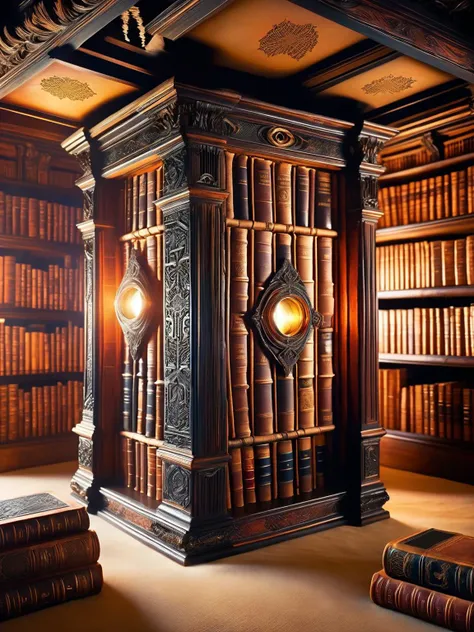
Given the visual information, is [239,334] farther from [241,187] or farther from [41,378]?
[41,378]

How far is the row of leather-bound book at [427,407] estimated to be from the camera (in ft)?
Result: 15.0

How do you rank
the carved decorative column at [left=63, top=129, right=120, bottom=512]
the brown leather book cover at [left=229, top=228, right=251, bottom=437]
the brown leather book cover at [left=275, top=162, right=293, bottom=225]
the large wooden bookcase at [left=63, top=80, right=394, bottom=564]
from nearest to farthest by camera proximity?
the large wooden bookcase at [left=63, top=80, right=394, bottom=564] → the brown leather book cover at [left=229, top=228, right=251, bottom=437] → the brown leather book cover at [left=275, top=162, right=293, bottom=225] → the carved decorative column at [left=63, top=129, right=120, bottom=512]

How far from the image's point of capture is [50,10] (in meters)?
2.69

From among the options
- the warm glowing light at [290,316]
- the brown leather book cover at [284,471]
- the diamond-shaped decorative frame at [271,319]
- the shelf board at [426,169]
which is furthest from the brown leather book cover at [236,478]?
the shelf board at [426,169]

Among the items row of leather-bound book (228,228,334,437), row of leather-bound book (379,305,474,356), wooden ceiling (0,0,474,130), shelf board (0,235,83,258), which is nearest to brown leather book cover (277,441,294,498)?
row of leather-bound book (228,228,334,437)

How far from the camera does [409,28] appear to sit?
9.10ft

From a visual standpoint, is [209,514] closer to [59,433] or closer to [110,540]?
[110,540]

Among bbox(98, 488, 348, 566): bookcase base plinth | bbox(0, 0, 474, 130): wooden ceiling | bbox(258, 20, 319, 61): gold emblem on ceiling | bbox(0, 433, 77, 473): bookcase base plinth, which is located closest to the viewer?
bbox(0, 0, 474, 130): wooden ceiling

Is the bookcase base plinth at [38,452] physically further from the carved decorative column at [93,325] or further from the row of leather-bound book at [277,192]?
the row of leather-bound book at [277,192]

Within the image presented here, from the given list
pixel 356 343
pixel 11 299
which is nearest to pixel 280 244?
pixel 356 343

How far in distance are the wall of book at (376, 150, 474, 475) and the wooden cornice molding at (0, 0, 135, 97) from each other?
2.95 metres

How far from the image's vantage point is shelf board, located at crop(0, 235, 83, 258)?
200 inches

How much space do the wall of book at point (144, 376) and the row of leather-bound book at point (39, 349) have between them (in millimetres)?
1637

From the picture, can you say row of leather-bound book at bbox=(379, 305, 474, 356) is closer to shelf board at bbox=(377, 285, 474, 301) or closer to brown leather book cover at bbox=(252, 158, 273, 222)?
shelf board at bbox=(377, 285, 474, 301)
